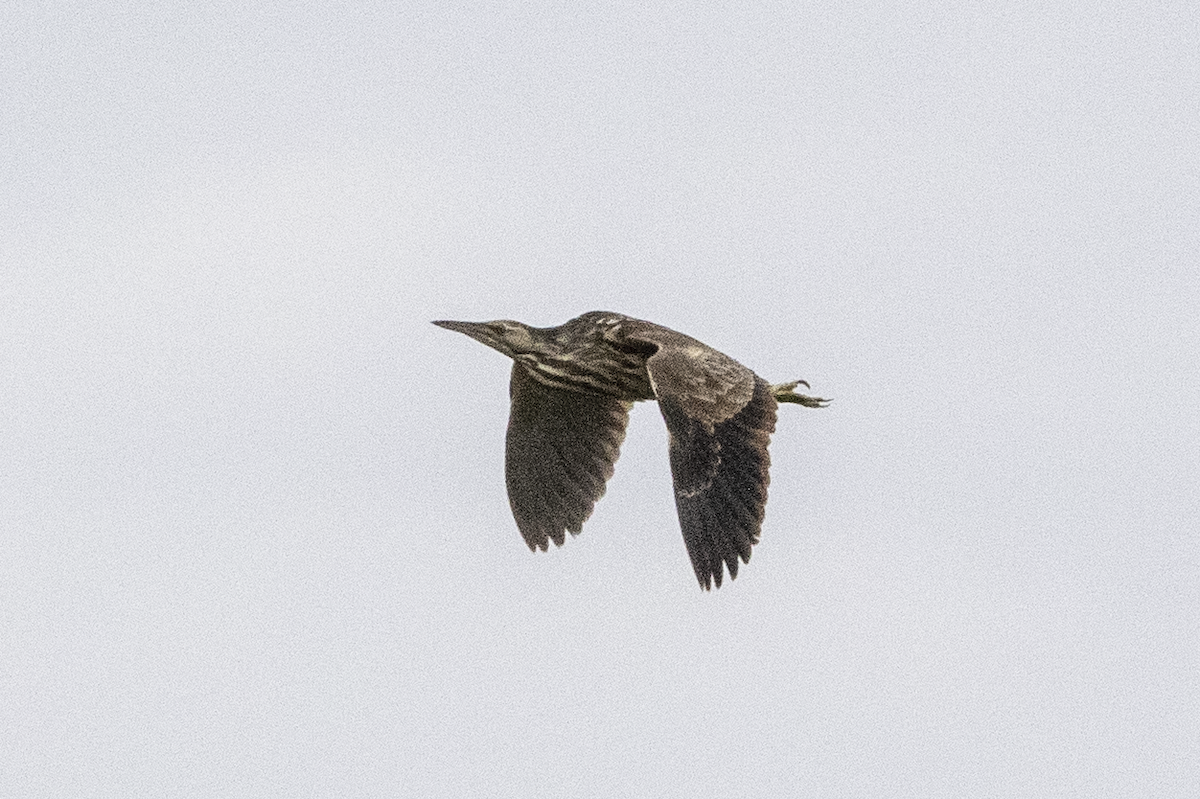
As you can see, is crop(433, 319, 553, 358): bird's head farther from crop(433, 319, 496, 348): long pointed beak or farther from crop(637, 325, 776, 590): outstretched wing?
crop(637, 325, 776, 590): outstretched wing

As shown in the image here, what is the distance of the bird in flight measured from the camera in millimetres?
12398

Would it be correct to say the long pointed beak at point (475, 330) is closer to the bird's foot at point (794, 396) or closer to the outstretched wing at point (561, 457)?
the outstretched wing at point (561, 457)

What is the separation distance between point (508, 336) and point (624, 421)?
0.86m

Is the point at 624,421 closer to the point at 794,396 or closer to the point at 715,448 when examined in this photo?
the point at 794,396

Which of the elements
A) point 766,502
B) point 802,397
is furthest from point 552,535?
point 766,502

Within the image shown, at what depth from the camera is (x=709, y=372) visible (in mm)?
13227

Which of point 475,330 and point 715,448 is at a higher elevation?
point 475,330

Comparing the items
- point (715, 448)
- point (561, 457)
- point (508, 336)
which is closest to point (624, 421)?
point (561, 457)

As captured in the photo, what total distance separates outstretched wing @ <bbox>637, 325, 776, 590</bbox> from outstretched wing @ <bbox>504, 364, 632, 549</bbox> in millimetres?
1421

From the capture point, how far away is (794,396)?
14578 millimetres

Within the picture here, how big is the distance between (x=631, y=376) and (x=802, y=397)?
3.27 feet

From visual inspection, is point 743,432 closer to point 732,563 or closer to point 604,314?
point 732,563

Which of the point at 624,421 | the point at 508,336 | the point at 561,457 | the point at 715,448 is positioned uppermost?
the point at 508,336

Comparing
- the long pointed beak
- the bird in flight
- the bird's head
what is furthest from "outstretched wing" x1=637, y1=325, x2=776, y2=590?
the long pointed beak
